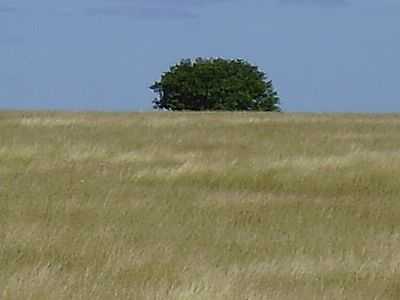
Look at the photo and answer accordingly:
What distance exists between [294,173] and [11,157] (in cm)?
450

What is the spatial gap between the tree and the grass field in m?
Answer: 43.4

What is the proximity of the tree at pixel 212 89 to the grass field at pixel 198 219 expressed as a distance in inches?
1711

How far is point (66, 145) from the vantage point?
18797 millimetres

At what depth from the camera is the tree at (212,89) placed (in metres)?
64.4

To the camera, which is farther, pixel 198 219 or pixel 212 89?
pixel 212 89

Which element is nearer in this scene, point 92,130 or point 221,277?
point 221,277

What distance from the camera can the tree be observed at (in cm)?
6438

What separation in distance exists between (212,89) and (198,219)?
2140 inches

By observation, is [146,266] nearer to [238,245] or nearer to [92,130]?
[238,245]

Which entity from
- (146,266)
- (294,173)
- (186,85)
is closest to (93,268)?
(146,266)

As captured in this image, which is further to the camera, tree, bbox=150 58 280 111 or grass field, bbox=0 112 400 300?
tree, bbox=150 58 280 111

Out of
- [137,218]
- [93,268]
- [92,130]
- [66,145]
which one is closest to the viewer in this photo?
[93,268]

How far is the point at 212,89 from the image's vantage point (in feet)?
212

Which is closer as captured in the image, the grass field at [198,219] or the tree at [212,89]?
the grass field at [198,219]
